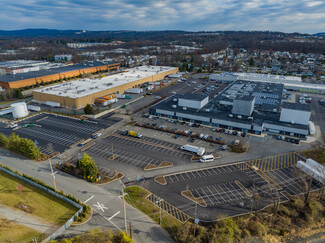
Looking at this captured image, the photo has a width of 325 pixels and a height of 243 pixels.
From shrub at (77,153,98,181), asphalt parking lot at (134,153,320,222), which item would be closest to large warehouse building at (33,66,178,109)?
shrub at (77,153,98,181)

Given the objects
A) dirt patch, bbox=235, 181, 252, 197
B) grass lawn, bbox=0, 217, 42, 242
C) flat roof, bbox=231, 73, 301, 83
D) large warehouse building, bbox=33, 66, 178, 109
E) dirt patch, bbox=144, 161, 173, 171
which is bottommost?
grass lawn, bbox=0, 217, 42, 242

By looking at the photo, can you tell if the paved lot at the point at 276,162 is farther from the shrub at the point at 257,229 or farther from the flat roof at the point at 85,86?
the flat roof at the point at 85,86

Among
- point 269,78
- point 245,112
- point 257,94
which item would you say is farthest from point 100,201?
point 269,78

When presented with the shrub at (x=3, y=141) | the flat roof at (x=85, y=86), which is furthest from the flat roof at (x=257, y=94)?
the shrub at (x=3, y=141)

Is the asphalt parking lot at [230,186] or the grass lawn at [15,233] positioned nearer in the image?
the grass lawn at [15,233]

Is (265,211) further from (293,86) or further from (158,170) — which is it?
(293,86)

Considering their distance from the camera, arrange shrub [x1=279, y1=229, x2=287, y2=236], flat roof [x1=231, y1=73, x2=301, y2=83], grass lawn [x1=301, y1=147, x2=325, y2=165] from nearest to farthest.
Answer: shrub [x1=279, y1=229, x2=287, y2=236], grass lawn [x1=301, y1=147, x2=325, y2=165], flat roof [x1=231, y1=73, x2=301, y2=83]

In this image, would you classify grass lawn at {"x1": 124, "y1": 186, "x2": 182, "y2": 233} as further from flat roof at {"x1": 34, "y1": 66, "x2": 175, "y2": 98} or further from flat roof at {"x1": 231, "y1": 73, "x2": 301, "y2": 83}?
flat roof at {"x1": 231, "y1": 73, "x2": 301, "y2": 83}
